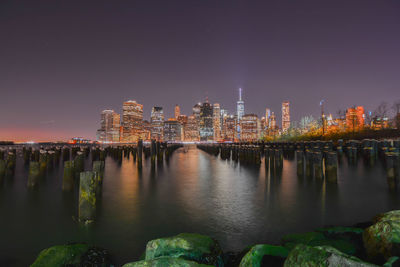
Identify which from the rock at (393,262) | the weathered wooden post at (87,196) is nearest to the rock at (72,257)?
the weathered wooden post at (87,196)

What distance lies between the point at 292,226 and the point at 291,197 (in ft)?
10.6

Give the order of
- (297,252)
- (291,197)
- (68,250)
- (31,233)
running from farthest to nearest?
1. (291,197)
2. (31,233)
3. (68,250)
4. (297,252)

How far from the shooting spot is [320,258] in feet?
8.25

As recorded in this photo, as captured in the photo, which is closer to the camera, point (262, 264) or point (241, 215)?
point (262, 264)

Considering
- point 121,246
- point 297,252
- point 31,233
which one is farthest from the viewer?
point 31,233

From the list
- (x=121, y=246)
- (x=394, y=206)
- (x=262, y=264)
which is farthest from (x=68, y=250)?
(x=394, y=206)

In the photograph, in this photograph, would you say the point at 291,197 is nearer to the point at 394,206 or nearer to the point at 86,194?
the point at 394,206

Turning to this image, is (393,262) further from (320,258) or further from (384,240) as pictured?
(320,258)

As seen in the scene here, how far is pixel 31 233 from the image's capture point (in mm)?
5957

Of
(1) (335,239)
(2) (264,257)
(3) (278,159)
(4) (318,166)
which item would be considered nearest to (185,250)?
(2) (264,257)

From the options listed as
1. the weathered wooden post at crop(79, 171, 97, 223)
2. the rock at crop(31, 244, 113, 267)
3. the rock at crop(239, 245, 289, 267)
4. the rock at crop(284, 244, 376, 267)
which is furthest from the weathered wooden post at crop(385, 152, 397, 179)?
the weathered wooden post at crop(79, 171, 97, 223)

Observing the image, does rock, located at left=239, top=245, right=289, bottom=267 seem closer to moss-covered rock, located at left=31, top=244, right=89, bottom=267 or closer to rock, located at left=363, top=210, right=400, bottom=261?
rock, located at left=363, top=210, right=400, bottom=261

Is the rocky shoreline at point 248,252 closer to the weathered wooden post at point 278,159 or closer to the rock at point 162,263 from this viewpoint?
the rock at point 162,263

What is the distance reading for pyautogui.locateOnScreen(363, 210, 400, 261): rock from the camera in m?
3.30
